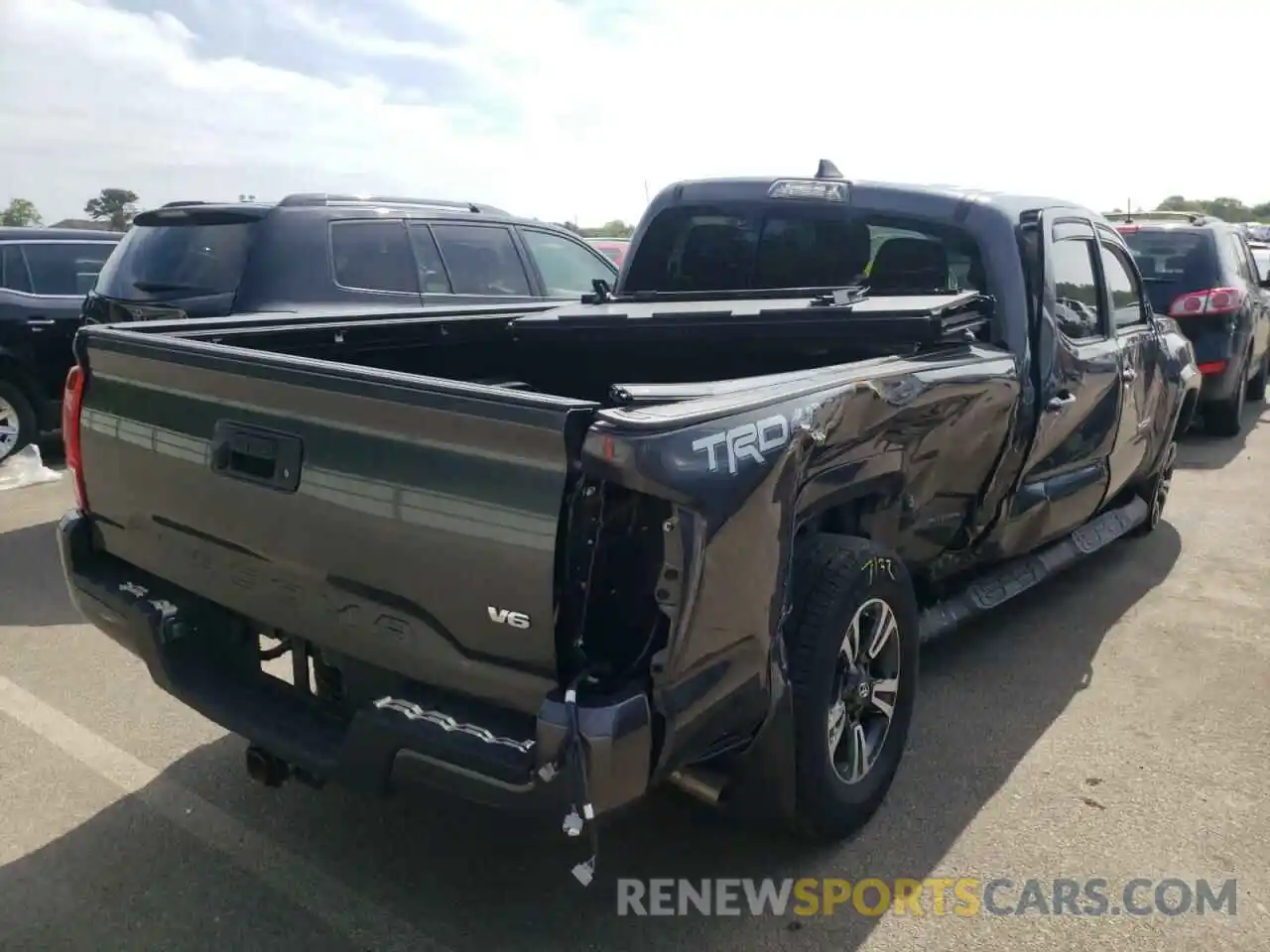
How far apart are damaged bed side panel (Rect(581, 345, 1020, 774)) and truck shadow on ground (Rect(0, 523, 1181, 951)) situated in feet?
1.55

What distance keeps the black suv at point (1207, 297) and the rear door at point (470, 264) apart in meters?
5.14

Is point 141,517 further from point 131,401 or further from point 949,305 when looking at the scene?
point 949,305

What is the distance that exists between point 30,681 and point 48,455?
5072mm

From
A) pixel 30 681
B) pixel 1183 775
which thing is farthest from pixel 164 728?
pixel 1183 775

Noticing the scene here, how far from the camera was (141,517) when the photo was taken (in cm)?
316

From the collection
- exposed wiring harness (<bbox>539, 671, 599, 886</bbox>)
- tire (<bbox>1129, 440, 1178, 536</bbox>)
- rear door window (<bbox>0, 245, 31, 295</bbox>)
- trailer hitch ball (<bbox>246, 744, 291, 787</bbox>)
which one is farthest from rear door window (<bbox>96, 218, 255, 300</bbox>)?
tire (<bbox>1129, 440, 1178, 536</bbox>)

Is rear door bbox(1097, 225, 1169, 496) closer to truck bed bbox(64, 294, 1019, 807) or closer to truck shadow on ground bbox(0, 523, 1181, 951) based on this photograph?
truck shadow on ground bbox(0, 523, 1181, 951)

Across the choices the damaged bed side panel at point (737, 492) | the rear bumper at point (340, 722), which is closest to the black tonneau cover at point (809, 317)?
the damaged bed side panel at point (737, 492)

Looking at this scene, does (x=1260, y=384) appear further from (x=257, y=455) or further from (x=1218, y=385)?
(x=257, y=455)

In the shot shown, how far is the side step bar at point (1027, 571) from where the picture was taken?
13.6 ft

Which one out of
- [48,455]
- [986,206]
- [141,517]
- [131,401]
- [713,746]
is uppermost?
[986,206]

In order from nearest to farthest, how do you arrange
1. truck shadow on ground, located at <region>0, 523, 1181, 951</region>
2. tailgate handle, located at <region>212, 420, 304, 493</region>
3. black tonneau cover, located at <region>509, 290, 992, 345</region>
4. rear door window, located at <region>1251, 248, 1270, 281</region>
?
tailgate handle, located at <region>212, 420, 304, 493</region>, truck shadow on ground, located at <region>0, 523, 1181, 951</region>, black tonneau cover, located at <region>509, 290, 992, 345</region>, rear door window, located at <region>1251, 248, 1270, 281</region>

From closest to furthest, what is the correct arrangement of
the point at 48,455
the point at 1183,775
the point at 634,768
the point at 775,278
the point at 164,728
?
the point at 634,768
the point at 1183,775
the point at 164,728
the point at 775,278
the point at 48,455

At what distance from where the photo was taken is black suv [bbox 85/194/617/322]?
6.50m
